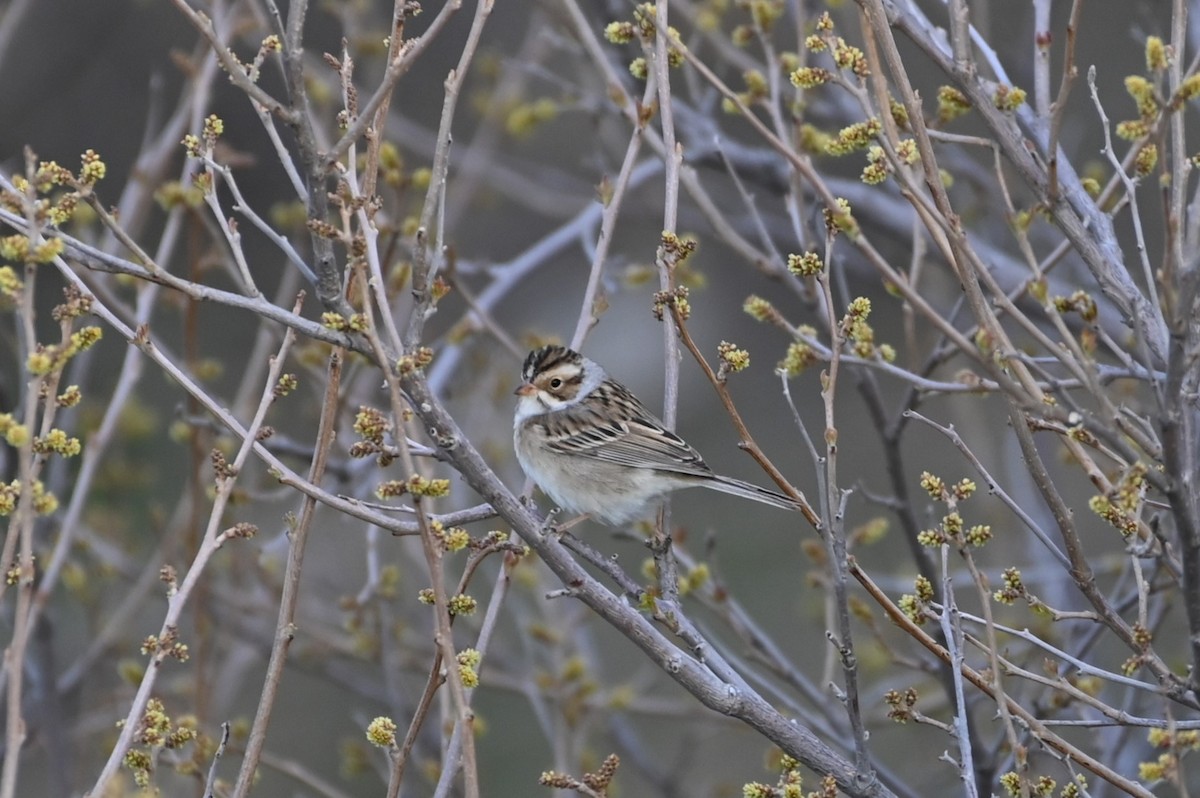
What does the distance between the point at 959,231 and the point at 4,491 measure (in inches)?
74.0

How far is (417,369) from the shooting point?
8.17ft

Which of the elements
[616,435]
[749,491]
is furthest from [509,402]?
[749,491]

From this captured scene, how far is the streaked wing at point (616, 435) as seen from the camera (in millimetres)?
4961

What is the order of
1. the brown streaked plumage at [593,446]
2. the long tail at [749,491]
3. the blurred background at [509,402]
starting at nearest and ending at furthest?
1. the long tail at [749,491]
2. the brown streaked plumage at [593,446]
3. the blurred background at [509,402]

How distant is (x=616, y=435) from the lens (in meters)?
5.25

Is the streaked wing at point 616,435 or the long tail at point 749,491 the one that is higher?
the streaked wing at point 616,435

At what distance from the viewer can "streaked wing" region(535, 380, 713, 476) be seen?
195 inches

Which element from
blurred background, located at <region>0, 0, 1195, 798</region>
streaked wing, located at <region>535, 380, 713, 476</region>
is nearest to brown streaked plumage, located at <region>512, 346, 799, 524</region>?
streaked wing, located at <region>535, 380, 713, 476</region>

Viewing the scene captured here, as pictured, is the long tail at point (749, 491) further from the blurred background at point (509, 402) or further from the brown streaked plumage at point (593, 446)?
the blurred background at point (509, 402)

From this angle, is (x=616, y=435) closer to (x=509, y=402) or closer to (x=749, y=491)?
(x=749, y=491)

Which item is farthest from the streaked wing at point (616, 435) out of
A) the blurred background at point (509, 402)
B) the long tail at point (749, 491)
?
the blurred background at point (509, 402)

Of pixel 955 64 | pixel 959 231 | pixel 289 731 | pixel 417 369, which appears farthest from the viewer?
pixel 289 731

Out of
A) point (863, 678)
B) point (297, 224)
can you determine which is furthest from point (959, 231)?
point (863, 678)

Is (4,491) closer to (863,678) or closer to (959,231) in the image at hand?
(959,231)
